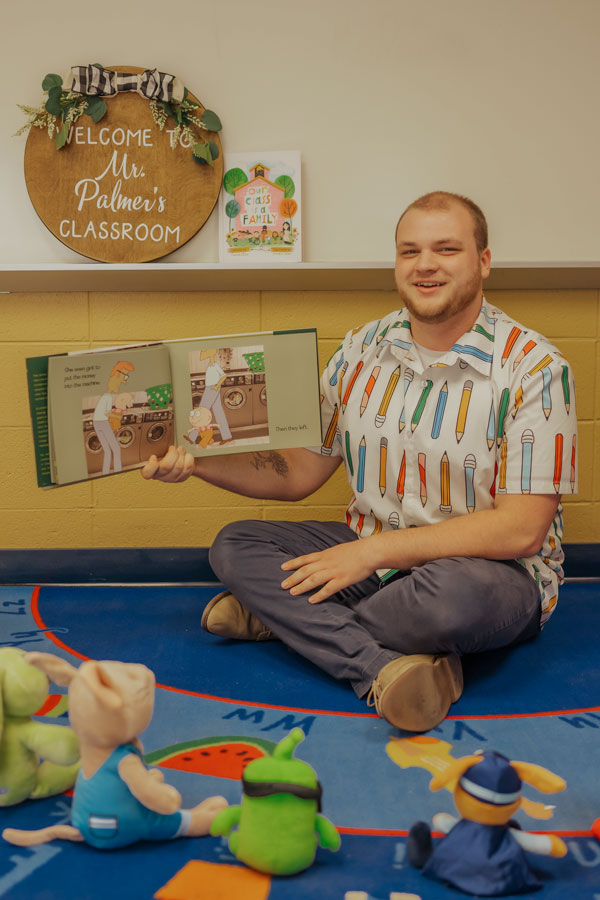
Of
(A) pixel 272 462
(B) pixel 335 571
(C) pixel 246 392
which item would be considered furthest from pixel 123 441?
(B) pixel 335 571

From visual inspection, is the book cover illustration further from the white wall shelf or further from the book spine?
the white wall shelf

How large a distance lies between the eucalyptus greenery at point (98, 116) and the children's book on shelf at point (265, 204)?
8 cm

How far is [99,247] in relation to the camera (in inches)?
83.1

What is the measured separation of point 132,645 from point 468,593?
745mm

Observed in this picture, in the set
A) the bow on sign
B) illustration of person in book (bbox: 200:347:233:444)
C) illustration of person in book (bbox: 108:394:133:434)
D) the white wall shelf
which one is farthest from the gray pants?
the bow on sign

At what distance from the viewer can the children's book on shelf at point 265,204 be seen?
6.89ft

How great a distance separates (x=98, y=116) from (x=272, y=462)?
108 cm

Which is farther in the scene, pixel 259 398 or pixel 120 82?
pixel 120 82

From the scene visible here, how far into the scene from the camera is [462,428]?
1.54 metres

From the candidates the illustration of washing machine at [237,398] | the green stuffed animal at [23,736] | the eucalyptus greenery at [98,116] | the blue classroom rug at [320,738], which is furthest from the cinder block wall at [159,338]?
the green stuffed animal at [23,736]

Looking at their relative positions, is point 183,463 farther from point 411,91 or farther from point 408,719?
point 411,91

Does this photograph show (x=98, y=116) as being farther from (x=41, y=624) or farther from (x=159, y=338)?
(x=41, y=624)

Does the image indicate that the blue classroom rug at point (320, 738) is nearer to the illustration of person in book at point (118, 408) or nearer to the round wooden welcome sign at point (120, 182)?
the illustration of person in book at point (118, 408)

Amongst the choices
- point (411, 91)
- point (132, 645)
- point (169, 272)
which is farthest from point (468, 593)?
point (411, 91)
